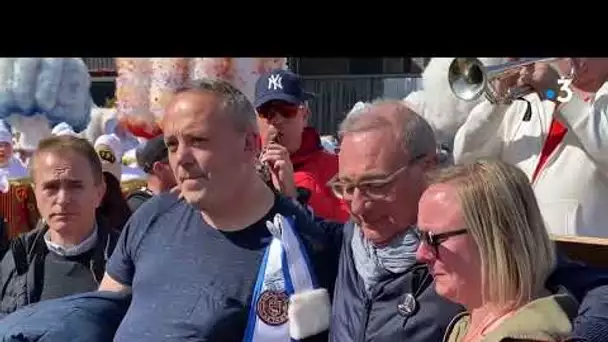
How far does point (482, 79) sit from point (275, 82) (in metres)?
0.82

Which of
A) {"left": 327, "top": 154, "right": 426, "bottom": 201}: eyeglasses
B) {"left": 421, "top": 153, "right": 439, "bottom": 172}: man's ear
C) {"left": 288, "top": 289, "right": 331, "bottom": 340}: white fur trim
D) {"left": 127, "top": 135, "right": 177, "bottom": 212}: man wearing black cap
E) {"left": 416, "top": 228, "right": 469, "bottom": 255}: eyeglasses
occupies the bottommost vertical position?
{"left": 288, "top": 289, "right": 331, "bottom": 340}: white fur trim

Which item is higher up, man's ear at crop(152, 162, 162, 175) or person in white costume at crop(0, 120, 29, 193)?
man's ear at crop(152, 162, 162, 175)

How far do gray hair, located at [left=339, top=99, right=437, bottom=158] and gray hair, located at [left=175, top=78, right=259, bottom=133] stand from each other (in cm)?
35

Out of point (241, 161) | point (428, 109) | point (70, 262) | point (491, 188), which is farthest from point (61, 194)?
point (428, 109)

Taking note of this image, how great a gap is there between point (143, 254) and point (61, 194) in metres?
0.64

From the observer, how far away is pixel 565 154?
2762 mm

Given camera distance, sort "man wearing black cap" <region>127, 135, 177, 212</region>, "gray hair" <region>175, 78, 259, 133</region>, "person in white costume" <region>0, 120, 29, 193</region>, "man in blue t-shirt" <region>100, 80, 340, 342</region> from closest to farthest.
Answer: "man in blue t-shirt" <region>100, 80, 340, 342</region> → "gray hair" <region>175, 78, 259, 133</region> → "man wearing black cap" <region>127, 135, 177, 212</region> → "person in white costume" <region>0, 120, 29, 193</region>

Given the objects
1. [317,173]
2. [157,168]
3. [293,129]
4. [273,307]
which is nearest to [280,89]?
[293,129]

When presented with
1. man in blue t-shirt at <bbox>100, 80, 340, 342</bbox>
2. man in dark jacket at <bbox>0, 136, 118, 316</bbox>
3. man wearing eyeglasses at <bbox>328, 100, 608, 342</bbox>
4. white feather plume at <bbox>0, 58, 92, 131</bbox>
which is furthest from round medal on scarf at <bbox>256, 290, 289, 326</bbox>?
white feather plume at <bbox>0, 58, 92, 131</bbox>

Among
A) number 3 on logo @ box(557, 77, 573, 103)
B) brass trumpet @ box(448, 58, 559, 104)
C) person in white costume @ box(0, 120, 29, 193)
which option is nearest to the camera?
number 3 on logo @ box(557, 77, 573, 103)

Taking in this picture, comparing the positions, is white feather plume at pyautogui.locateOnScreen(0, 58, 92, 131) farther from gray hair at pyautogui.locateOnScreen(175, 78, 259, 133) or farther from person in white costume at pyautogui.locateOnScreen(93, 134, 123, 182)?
gray hair at pyautogui.locateOnScreen(175, 78, 259, 133)

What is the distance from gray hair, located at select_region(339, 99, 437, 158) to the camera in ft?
6.31

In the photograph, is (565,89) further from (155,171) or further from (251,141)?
(155,171)
